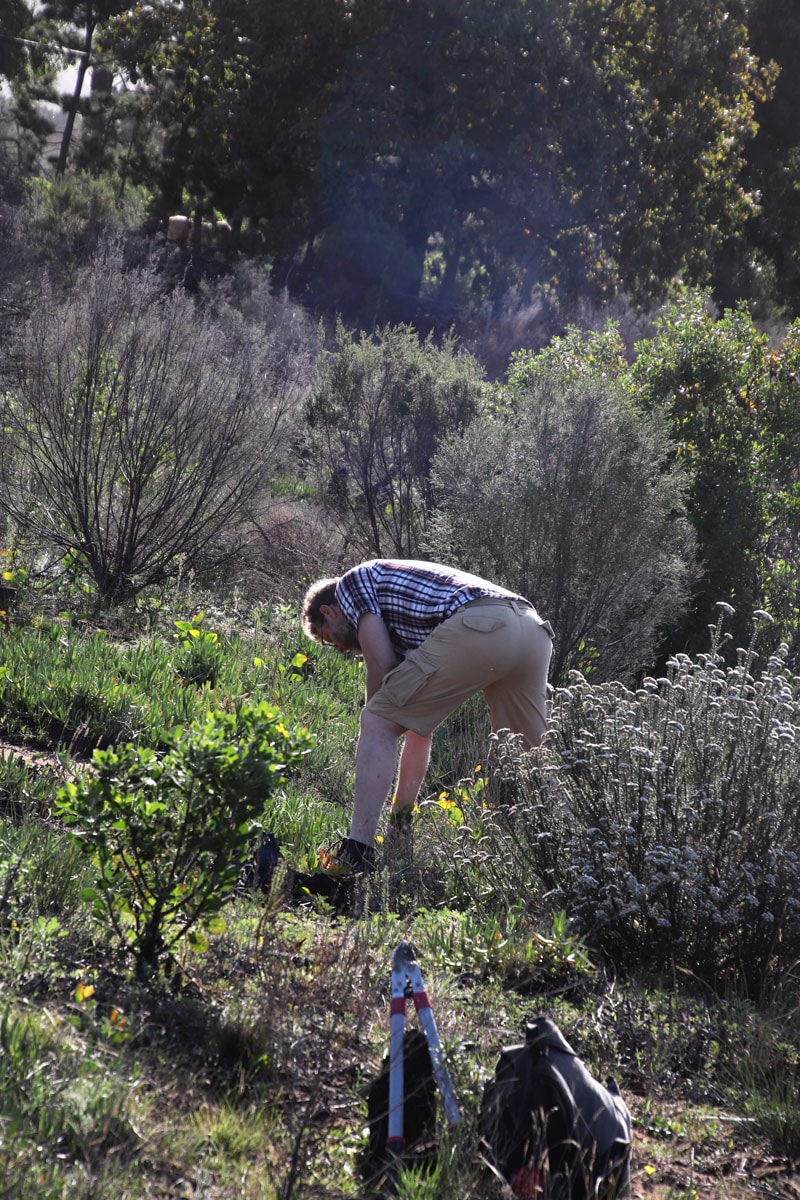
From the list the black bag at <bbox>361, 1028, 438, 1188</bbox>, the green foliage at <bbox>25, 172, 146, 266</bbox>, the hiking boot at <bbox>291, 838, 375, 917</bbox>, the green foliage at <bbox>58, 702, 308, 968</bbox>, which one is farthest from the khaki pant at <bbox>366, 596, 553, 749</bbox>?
the green foliage at <bbox>25, 172, 146, 266</bbox>

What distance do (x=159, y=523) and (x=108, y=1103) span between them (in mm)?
6844

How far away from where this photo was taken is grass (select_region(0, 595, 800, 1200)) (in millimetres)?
2201

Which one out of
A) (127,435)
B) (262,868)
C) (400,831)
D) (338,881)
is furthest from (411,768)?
(127,435)

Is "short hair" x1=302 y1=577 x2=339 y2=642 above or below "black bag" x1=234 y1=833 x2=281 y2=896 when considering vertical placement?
above

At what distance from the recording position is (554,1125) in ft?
7.61

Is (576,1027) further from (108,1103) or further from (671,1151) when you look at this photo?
(108,1103)

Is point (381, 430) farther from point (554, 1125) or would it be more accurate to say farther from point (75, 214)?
point (75, 214)

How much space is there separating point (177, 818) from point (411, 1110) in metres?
0.96

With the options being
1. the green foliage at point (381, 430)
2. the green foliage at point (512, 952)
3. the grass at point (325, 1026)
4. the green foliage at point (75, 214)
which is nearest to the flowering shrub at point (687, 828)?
the grass at point (325, 1026)

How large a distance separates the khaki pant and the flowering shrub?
0.60 m

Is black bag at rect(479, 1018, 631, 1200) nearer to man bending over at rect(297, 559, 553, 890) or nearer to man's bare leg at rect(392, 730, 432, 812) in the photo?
Result: man bending over at rect(297, 559, 553, 890)

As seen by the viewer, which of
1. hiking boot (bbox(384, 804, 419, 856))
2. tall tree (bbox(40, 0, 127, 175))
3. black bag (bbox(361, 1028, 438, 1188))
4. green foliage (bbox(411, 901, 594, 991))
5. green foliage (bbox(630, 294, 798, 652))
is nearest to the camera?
black bag (bbox(361, 1028, 438, 1188))

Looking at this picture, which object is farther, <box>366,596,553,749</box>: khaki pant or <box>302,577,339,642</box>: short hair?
<box>302,577,339,642</box>: short hair

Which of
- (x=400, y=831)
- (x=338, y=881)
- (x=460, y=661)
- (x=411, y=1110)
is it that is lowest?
(x=400, y=831)
